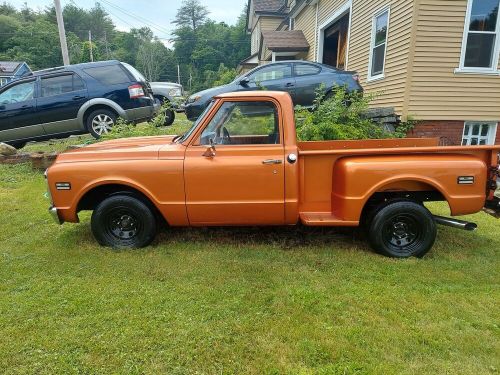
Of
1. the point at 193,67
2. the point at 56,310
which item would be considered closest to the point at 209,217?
the point at 56,310

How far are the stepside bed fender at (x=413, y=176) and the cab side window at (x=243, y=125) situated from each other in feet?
2.97

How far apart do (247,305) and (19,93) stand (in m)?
8.36

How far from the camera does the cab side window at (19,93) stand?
27.5 ft

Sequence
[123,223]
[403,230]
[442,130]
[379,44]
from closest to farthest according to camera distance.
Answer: [403,230] < [123,223] < [442,130] < [379,44]

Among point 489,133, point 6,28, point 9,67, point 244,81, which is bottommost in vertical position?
point 489,133

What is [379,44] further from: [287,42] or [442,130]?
[287,42]

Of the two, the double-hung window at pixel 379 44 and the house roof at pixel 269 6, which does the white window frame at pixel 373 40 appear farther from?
the house roof at pixel 269 6

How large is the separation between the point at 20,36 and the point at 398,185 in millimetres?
74423

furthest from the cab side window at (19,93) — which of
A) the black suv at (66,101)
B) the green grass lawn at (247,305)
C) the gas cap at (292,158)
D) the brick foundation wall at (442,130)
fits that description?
the brick foundation wall at (442,130)

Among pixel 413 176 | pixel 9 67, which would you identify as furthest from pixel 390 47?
pixel 9 67

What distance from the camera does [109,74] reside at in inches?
333

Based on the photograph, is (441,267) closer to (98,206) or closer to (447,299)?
(447,299)

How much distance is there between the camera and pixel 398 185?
387 cm

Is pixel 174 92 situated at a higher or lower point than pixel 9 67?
lower
